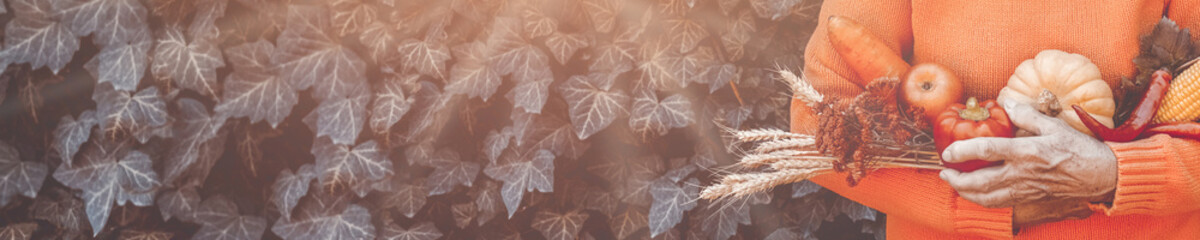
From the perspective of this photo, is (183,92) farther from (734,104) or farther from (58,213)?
(734,104)

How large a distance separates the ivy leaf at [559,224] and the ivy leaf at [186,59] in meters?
0.89

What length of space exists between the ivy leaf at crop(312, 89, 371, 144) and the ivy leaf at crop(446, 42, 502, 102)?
0.23m

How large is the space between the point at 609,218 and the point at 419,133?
1.80 ft

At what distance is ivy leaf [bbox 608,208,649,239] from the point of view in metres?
1.88

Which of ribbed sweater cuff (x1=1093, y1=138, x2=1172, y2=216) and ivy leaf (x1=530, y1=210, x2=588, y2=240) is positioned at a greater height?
ribbed sweater cuff (x1=1093, y1=138, x2=1172, y2=216)

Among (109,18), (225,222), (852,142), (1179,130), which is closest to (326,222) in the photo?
(225,222)

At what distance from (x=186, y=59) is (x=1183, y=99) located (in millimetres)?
1989

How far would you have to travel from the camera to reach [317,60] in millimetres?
1725

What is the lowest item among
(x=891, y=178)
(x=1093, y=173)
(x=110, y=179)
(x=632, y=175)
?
(x=110, y=179)

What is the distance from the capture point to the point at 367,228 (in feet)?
6.03

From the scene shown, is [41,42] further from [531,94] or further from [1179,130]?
[1179,130]

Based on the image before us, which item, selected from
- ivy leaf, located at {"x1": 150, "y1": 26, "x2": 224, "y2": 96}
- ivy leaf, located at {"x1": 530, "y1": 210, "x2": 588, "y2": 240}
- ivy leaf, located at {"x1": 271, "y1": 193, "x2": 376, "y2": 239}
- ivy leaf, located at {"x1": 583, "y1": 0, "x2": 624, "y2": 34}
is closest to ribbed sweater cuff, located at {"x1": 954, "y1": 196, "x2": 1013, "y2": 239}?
ivy leaf, located at {"x1": 583, "y1": 0, "x2": 624, "y2": 34}

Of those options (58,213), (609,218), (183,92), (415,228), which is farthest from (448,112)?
(58,213)

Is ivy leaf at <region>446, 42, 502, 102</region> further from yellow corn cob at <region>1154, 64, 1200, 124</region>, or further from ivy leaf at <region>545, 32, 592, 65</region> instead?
yellow corn cob at <region>1154, 64, 1200, 124</region>
